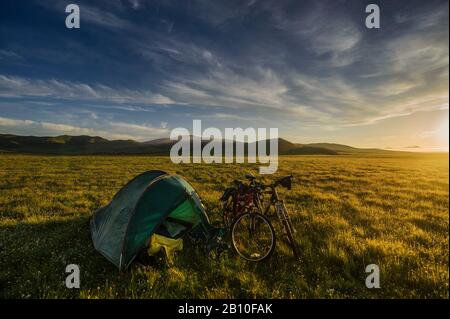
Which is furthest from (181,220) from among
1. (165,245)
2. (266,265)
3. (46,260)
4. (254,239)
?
(46,260)

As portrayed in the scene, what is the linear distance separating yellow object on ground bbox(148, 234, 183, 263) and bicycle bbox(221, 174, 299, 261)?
1.55 meters

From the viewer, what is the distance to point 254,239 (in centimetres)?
746

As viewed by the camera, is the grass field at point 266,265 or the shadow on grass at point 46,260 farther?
the shadow on grass at point 46,260

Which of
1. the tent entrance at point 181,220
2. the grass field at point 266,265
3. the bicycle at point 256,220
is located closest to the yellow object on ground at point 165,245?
the grass field at point 266,265

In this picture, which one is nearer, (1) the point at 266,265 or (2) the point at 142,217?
(1) the point at 266,265

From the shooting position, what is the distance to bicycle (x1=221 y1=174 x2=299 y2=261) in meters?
6.58

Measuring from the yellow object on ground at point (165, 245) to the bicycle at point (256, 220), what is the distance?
1.55 metres

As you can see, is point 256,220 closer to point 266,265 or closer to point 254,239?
point 254,239

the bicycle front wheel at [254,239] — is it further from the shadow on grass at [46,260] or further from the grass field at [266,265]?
the shadow on grass at [46,260]

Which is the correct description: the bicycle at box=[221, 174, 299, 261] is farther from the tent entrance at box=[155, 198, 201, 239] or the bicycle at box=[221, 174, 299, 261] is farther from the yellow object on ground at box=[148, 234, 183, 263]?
the yellow object on ground at box=[148, 234, 183, 263]

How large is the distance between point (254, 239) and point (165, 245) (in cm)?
248

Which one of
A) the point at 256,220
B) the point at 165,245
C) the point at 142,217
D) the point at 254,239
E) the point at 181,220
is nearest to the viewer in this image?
the point at 142,217

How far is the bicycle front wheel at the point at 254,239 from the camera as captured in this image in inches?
259
